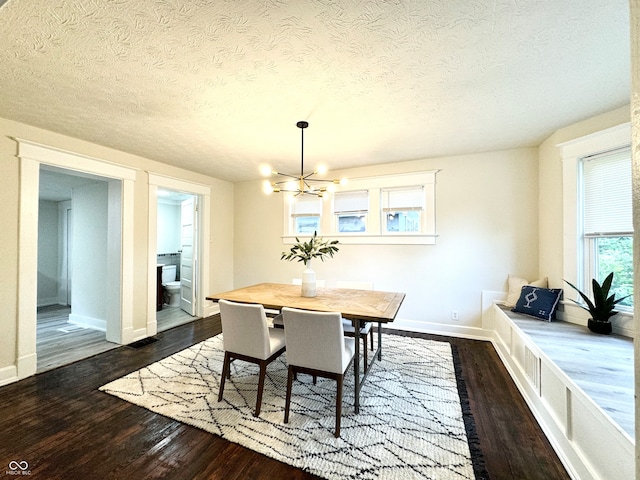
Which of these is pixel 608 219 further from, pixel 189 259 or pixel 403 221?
pixel 189 259

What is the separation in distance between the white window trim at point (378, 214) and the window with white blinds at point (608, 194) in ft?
5.03

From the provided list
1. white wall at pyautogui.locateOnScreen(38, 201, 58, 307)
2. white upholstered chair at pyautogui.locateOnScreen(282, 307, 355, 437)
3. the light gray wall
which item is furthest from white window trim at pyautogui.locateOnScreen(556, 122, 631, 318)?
white wall at pyautogui.locateOnScreen(38, 201, 58, 307)

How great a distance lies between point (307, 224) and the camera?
4.65 metres

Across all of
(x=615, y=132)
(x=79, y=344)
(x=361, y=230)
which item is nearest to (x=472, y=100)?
(x=615, y=132)

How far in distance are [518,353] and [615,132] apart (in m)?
2.15

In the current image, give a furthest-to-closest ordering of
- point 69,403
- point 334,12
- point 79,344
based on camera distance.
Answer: point 79,344 → point 69,403 → point 334,12

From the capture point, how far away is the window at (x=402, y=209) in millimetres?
3916

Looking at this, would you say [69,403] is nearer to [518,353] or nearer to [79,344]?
[79,344]

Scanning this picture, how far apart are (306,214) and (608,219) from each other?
3617mm

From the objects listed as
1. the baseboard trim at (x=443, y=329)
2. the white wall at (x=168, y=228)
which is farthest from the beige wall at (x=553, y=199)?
the white wall at (x=168, y=228)

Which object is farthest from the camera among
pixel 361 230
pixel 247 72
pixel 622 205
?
pixel 361 230

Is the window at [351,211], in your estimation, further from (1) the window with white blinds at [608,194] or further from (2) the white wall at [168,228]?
(2) the white wall at [168,228]

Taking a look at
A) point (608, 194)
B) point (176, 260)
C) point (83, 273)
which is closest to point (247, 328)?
point (608, 194)

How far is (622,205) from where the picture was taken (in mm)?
2340
